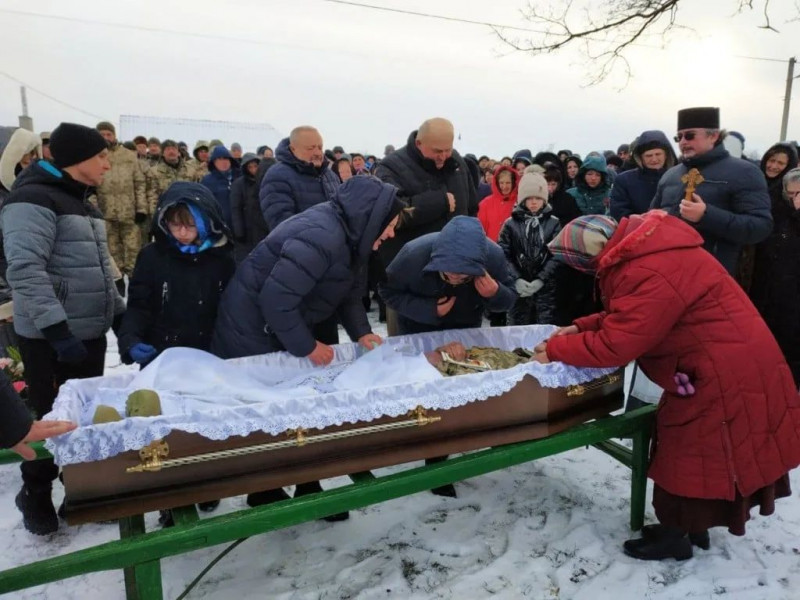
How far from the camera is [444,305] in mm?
3082

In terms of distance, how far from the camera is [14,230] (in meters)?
2.28

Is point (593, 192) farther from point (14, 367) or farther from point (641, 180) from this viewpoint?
point (14, 367)

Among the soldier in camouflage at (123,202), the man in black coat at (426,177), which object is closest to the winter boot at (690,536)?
the man in black coat at (426,177)

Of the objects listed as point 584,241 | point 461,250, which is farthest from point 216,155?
point 584,241

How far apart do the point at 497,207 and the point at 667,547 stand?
3.42m

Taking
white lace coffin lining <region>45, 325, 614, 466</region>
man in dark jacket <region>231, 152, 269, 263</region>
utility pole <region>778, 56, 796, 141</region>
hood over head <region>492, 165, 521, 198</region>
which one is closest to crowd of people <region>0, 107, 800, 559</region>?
white lace coffin lining <region>45, 325, 614, 466</region>

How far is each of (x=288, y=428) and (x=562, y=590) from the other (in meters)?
1.36

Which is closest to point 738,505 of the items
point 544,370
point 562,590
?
point 562,590

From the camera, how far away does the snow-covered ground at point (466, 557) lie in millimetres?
2340

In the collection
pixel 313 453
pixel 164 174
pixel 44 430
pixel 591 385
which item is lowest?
pixel 313 453

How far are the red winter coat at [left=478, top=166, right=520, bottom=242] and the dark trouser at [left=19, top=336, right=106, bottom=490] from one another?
142 inches

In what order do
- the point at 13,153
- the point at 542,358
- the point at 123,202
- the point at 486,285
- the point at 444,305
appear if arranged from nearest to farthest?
the point at 542,358 < the point at 13,153 < the point at 486,285 < the point at 444,305 < the point at 123,202

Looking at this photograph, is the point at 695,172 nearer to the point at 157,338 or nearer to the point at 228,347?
the point at 228,347

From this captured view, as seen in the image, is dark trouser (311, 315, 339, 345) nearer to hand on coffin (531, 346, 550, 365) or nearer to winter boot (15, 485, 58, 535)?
hand on coffin (531, 346, 550, 365)
